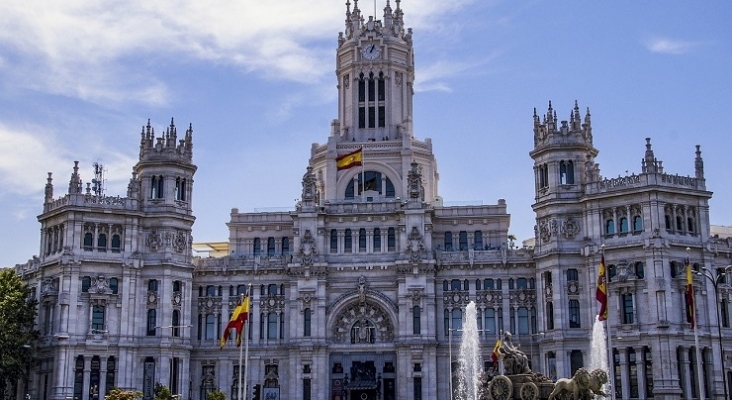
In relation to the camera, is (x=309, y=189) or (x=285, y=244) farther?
(x=285, y=244)

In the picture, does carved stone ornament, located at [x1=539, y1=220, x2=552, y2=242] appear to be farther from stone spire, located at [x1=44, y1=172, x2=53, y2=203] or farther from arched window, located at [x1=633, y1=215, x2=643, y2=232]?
stone spire, located at [x1=44, y1=172, x2=53, y2=203]

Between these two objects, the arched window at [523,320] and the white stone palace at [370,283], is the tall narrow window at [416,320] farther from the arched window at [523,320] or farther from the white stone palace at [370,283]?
the arched window at [523,320]

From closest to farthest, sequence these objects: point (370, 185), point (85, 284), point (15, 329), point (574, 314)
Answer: point (574, 314), point (15, 329), point (85, 284), point (370, 185)

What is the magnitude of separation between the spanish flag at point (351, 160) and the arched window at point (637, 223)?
28720mm

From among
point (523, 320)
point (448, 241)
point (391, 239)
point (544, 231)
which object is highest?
point (448, 241)

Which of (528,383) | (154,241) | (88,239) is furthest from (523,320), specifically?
(88,239)

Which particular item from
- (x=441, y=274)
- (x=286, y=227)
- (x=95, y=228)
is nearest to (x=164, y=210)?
(x=95, y=228)

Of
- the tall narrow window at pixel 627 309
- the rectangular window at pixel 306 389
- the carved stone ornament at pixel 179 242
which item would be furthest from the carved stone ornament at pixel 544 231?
the carved stone ornament at pixel 179 242

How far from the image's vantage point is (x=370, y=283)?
4070 inches

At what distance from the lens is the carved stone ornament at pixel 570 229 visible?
97.9 metres

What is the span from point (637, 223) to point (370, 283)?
2727cm

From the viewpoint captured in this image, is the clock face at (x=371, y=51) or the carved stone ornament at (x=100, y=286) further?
the clock face at (x=371, y=51)

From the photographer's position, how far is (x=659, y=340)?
89.8 metres

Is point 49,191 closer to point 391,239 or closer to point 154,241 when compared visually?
point 154,241
